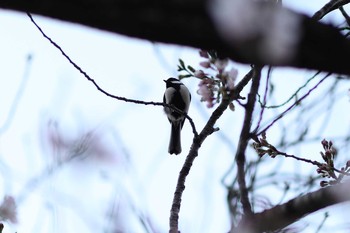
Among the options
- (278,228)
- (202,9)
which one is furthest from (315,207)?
(202,9)

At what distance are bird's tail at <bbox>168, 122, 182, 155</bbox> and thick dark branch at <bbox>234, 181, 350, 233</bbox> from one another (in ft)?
19.3

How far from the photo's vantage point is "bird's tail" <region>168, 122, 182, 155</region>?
7.65 meters

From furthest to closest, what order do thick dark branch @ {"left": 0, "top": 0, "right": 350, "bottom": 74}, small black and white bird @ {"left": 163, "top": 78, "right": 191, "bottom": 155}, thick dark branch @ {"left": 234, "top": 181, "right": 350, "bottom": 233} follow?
small black and white bird @ {"left": 163, "top": 78, "right": 191, "bottom": 155}, thick dark branch @ {"left": 234, "top": 181, "right": 350, "bottom": 233}, thick dark branch @ {"left": 0, "top": 0, "right": 350, "bottom": 74}

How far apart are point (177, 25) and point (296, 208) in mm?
884

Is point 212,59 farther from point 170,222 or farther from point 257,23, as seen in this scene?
point 257,23

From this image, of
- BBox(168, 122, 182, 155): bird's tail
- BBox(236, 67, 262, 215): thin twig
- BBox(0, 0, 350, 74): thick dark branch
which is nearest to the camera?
BBox(0, 0, 350, 74): thick dark branch

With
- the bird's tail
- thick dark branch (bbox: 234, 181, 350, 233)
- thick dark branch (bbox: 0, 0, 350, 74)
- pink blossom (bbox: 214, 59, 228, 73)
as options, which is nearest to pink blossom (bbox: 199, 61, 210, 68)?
pink blossom (bbox: 214, 59, 228, 73)

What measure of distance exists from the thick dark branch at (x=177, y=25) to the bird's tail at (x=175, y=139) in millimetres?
6587

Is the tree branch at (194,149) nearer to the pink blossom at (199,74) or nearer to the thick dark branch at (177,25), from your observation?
the pink blossom at (199,74)

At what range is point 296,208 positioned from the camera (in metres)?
1.65

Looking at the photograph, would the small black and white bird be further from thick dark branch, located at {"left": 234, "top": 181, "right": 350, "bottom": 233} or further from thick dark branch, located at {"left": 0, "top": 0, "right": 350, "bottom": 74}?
thick dark branch, located at {"left": 0, "top": 0, "right": 350, "bottom": 74}

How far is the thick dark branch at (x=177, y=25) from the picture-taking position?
101 cm

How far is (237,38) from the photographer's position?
1044mm

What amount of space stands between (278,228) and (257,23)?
915mm
